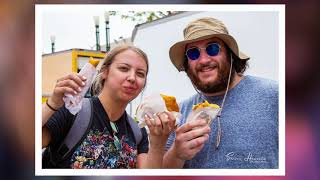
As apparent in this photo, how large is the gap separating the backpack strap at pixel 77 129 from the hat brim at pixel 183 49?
0.56 metres

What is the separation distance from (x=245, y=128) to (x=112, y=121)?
783mm

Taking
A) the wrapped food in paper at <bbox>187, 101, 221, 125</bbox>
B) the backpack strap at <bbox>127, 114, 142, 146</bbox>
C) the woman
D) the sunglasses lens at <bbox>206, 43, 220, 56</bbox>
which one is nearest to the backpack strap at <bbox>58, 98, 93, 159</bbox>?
the woman

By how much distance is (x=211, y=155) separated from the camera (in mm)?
2438

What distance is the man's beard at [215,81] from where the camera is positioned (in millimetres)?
2439

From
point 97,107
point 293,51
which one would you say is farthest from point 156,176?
point 293,51

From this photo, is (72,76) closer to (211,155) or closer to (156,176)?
(156,176)

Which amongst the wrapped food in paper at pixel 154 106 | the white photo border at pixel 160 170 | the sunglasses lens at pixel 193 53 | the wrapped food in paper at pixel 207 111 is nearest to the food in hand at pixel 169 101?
the wrapped food in paper at pixel 154 106

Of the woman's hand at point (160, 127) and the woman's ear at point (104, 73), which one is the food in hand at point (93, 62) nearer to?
the woman's ear at point (104, 73)

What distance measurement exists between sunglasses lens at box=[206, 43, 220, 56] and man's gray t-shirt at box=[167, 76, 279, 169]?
24 centimetres

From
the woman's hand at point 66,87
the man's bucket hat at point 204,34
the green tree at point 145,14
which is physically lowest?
the woman's hand at point 66,87

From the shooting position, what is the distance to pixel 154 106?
95.7 inches

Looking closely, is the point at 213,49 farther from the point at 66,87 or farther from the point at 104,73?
the point at 66,87

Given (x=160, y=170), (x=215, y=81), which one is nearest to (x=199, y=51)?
(x=215, y=81)

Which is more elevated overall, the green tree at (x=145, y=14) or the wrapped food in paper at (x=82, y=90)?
the green tree at (x=145, y=14)
